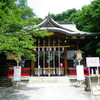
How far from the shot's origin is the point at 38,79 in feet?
35.2

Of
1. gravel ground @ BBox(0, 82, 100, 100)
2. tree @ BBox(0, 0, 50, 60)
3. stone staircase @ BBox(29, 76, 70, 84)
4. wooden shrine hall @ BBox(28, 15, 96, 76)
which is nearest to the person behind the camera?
tree @ BBox(0, 0, 50, 60)

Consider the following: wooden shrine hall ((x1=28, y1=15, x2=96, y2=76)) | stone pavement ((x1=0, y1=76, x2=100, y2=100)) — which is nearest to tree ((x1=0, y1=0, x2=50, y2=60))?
stone pavement ((x1=0, y1=76, x2=100, y2=100))

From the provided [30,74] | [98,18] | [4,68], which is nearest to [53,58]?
[30,74]

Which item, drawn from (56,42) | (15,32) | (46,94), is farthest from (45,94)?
(56,42)

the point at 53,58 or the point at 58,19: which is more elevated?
the point at 58,19

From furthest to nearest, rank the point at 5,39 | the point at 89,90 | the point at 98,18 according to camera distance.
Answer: the point at 98,18
the point at 89,90
the point at 5,39

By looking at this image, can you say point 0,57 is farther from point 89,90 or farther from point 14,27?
point 89,90

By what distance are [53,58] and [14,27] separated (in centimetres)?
868

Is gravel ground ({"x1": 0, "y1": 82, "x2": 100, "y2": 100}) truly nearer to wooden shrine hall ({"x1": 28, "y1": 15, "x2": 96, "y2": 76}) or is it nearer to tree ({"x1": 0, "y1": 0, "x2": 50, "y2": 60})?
tree ({"x1": 0, "y1": 0, "x2": 50, "y2": 60})

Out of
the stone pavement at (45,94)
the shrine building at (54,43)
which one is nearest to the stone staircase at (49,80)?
the shrine building at (54,43)

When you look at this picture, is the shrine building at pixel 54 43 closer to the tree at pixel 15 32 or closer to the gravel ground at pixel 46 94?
the gravel ground at pixel 46 94

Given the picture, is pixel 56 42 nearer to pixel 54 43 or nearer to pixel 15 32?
pixel 54 43

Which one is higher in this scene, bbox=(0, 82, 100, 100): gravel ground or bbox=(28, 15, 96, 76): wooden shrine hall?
bbox=(28, 15, 96, 76): wooden shrine hall

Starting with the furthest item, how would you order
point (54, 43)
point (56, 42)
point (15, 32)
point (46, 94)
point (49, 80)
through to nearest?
point (56, 42), point (54, 43), point (49, 80), point (46, 94), point (15, 32)
